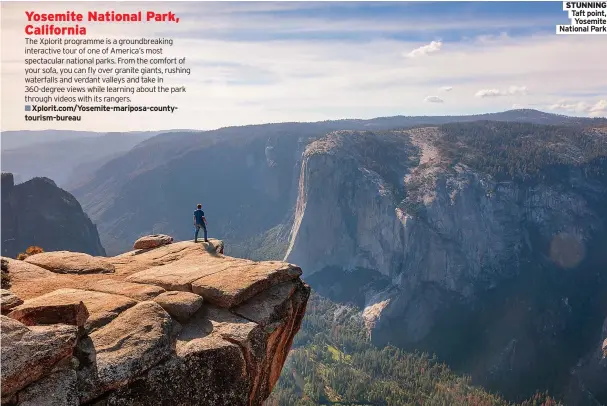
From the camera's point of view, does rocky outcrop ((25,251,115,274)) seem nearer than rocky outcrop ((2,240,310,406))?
No

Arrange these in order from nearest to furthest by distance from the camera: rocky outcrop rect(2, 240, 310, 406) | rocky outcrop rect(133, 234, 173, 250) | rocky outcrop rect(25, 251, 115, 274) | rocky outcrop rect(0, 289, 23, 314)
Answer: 1. rocky outcrop rect(2, 240, 310, 406)
2. rocky outcrop rect(0, 289, 23, 314)
3. rocky outcrop rect(25, 251, 115, 274)
4. rocky outcrop rect(133, 234, 173, 250)

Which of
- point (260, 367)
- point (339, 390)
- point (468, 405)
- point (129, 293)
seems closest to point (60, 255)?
point (129, 293)

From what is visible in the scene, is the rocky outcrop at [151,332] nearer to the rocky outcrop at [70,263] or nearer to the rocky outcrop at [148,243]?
the rocky outcrop at [70,263]

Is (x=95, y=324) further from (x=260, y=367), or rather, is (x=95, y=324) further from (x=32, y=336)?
(x=260, y=367)

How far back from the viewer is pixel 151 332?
68.9ft

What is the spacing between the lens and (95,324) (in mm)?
21297

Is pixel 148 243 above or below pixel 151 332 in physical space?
above

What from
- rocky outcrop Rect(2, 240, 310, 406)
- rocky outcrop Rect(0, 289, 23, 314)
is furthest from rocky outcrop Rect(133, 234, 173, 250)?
rocky outcrop Rect(0, 289, 23, 314)

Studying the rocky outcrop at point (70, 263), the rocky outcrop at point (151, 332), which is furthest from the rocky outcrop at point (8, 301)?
the rocky outcrop at point (70, 263)

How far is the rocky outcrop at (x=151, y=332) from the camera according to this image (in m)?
17.6

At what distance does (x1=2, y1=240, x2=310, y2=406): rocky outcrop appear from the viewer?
17578 mm

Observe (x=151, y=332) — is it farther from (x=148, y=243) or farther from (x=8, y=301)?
(x=148, y=243)

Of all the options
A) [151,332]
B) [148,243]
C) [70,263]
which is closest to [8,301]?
[151,332]

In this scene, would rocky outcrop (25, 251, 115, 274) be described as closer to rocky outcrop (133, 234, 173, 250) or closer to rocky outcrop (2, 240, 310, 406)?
rocky outcrop (2, 240, 310, 406)
